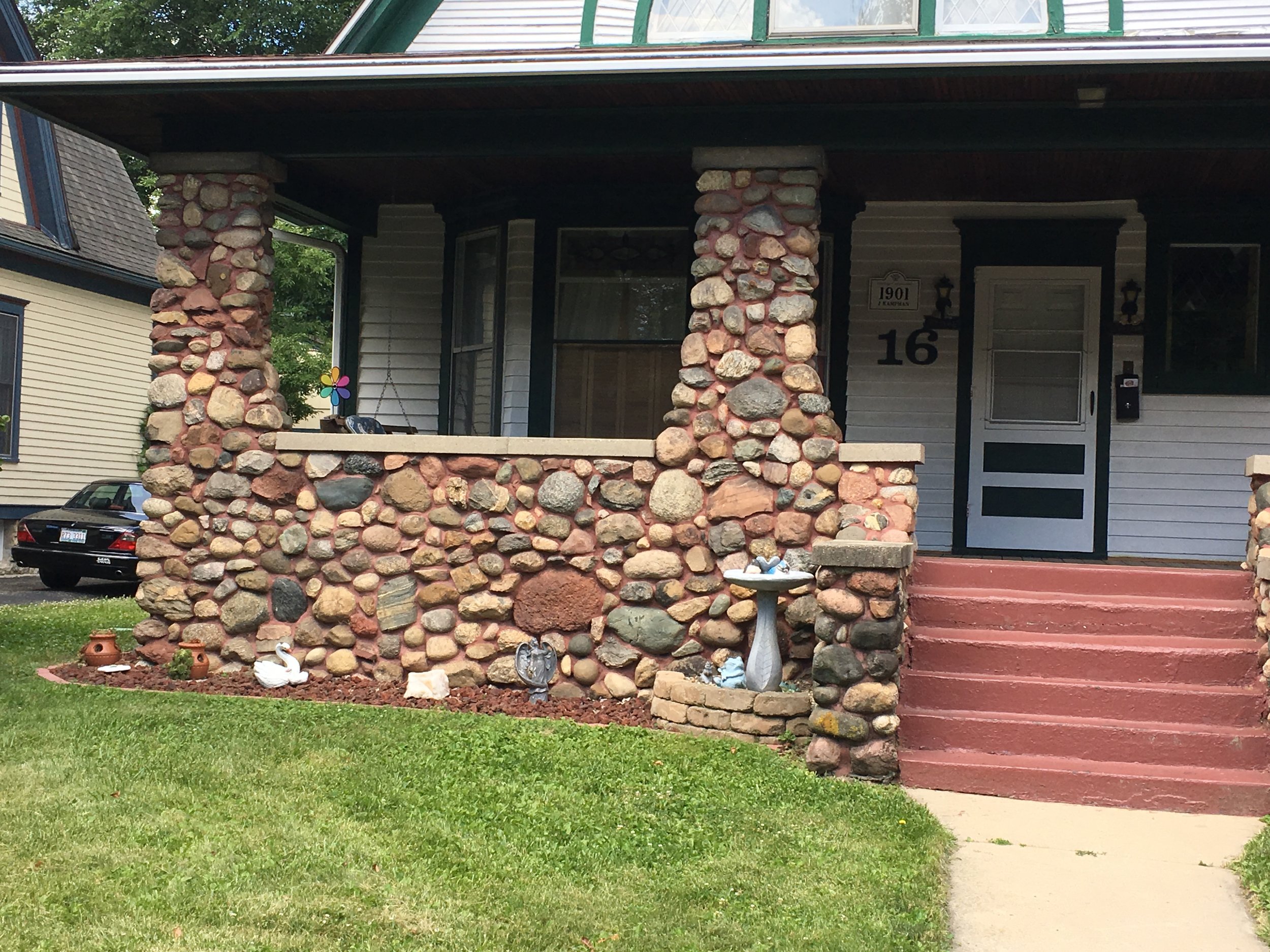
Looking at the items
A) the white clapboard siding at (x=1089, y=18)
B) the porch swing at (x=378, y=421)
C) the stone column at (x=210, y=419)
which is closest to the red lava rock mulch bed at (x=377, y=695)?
the stone column at (x=210, y=419)

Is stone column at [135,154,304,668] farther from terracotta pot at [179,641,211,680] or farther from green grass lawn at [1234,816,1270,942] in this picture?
green grass lawn at [1234,816,1270,942]

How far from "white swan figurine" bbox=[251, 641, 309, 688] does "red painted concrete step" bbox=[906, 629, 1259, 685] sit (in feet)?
11.8

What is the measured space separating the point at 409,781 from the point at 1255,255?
689cm

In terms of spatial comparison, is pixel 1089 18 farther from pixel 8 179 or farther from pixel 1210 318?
pixel 8 179

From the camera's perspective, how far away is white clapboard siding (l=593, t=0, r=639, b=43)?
9.14 meters

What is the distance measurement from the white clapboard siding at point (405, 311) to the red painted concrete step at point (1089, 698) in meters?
4.95

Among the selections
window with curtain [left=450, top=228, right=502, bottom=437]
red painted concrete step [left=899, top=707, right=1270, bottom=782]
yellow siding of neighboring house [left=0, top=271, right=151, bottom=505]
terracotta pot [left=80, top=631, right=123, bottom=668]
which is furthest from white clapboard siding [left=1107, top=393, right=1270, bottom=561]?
yellow siding of neighboring house [left=0, top=271, right=151, bottom=505]

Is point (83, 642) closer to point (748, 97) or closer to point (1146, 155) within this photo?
point (748, 97)

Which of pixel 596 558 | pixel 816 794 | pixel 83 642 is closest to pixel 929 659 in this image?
pixel 816 794

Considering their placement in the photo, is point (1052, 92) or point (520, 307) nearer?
point (1052, 92)

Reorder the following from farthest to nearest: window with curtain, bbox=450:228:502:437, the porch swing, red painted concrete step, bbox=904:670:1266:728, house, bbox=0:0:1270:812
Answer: window with curtain, bbox=450:228:502:437, the porch swing, house, bbox=0:0:1270:812, red painted concrete step, bbox=904:670:1266:728

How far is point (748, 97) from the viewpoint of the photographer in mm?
7098

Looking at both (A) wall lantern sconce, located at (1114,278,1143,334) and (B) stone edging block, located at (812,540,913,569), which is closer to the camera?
(B) stone edging block, located at (812,540,913,569)

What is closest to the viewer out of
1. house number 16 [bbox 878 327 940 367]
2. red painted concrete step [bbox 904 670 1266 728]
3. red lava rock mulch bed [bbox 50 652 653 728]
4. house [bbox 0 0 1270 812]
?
red painted concrete step [bbox 904 670 1266 728]
